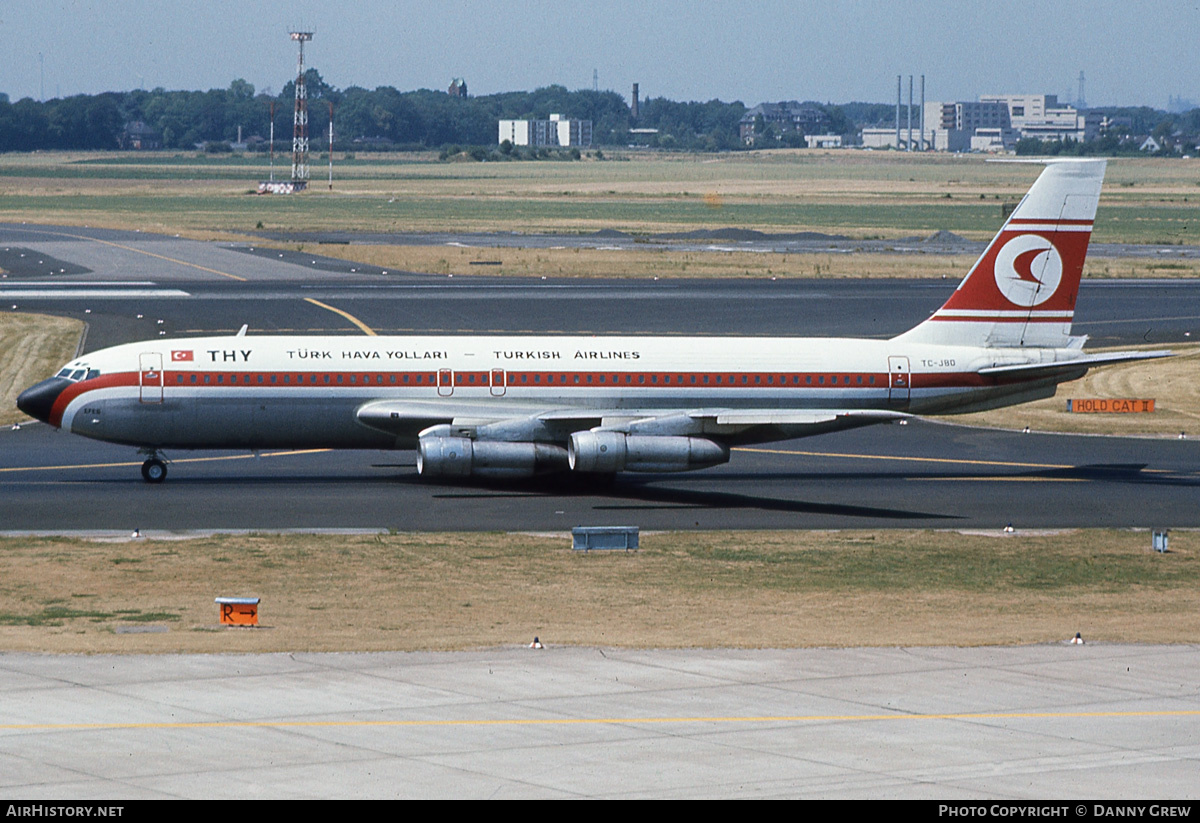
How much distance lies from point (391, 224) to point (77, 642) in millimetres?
134992

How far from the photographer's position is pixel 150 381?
4381 cm

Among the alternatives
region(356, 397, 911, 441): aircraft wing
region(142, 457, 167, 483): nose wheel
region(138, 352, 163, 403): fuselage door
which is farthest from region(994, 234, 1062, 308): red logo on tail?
region(142, 457, 167, 483): nose wheel

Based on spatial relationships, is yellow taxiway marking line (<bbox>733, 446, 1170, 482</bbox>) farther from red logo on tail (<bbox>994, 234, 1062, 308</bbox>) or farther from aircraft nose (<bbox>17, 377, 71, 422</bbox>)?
aircraft nose (<bbox>17, 377, 71, 422</bbox>)

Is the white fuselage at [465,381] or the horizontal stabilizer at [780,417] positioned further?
the white fuselage at [465,381]

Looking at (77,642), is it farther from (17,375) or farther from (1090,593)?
(17,375)

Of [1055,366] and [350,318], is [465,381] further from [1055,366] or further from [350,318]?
[350,318]

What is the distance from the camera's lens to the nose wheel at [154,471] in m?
45.2

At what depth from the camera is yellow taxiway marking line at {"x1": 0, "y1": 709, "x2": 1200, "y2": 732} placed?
21250mm

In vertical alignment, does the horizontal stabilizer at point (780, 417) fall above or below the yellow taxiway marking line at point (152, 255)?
below

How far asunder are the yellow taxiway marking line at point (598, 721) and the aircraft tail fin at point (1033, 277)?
2577 cm

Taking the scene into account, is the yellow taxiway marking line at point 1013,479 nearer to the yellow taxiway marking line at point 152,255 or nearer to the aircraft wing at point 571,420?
the aircraft wing at point 571,420

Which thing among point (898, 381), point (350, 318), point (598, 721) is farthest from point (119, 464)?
point (350, 318)

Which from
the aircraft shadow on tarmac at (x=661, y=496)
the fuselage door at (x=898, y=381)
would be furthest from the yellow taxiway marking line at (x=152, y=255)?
the fuselage door at (x=898, y=381)

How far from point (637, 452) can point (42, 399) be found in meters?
17.5
